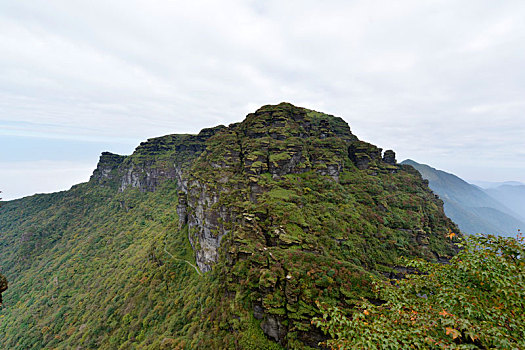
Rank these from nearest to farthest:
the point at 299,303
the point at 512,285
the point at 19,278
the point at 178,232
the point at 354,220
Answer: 1. the point at 512,285
2. the point at 299,303
3. the point at 354,220
4. the point at 178,232
5. the point at 19,278

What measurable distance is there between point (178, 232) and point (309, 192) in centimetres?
4979

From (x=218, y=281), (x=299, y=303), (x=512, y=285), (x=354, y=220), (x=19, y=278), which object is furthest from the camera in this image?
(x=19, y=278)

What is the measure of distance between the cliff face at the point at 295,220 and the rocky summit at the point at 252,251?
0.72 feet

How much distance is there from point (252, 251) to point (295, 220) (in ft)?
36.6

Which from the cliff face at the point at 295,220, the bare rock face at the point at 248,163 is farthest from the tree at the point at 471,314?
the bare rock face at the point at 248,163

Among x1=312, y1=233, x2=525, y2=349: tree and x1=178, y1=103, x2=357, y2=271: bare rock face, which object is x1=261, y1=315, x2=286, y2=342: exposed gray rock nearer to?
x1=312, y1=233, x2=525, y2=349: tree

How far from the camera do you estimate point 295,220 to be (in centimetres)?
3494

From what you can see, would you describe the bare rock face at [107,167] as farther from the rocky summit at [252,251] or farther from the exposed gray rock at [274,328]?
the exposed gray rock at [274,328]

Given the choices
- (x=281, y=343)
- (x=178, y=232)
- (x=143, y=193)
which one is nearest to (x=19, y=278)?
(x=143, y=193)

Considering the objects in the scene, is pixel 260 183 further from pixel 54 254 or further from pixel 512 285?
pixel 54 254

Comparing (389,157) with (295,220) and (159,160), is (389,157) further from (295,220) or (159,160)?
(159,160)

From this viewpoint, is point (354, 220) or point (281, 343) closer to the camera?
point (281, 343)

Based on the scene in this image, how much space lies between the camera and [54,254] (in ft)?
348

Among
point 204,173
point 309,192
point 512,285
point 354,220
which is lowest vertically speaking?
point 354,220
